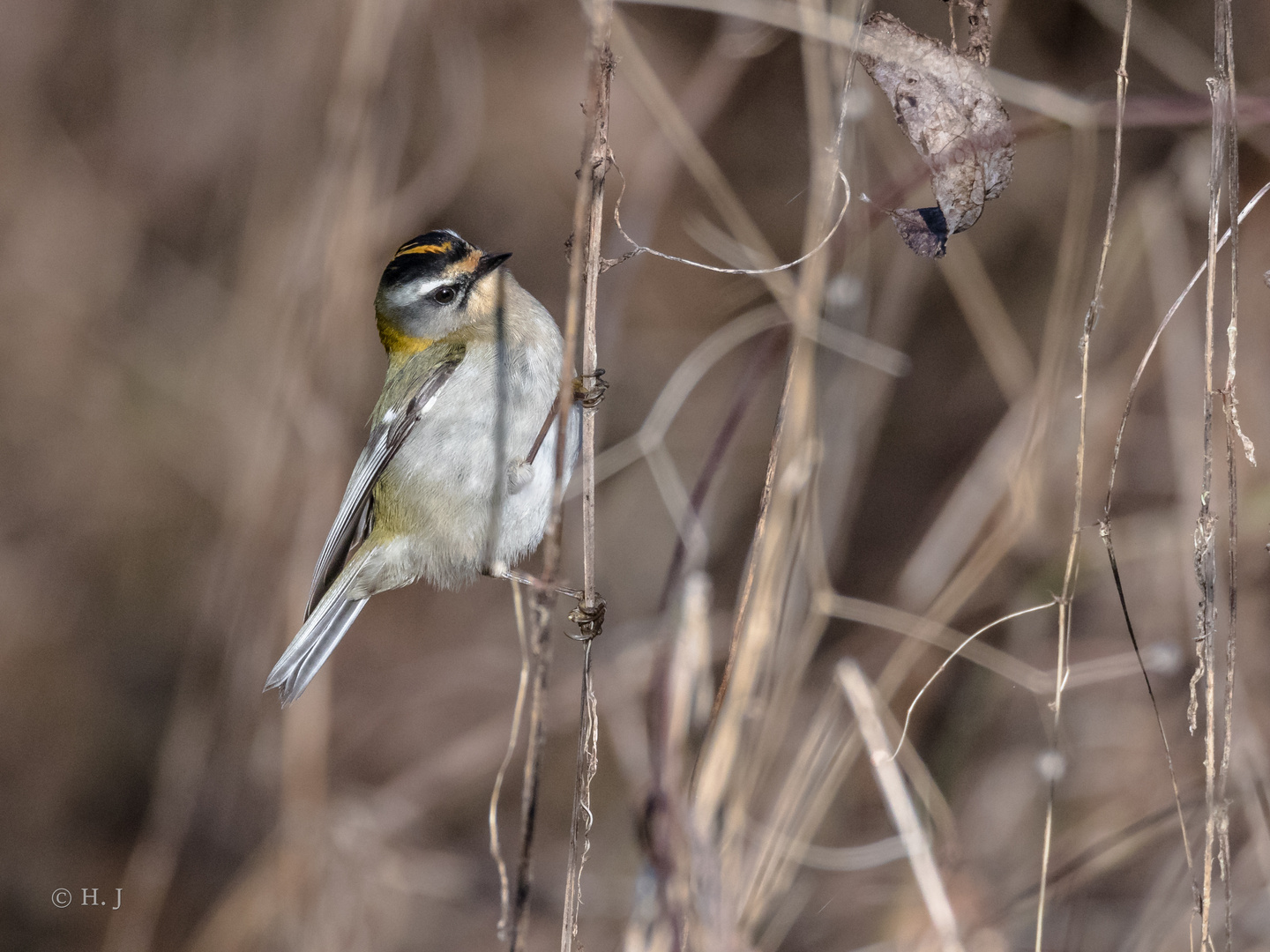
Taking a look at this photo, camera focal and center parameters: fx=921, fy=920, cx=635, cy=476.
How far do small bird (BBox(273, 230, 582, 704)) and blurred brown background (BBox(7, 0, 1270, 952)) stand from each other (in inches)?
8.3

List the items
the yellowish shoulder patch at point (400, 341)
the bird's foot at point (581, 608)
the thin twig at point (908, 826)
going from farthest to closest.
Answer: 1. the yellowish shoulder patch at point (400, 341)
2. the thin twig at point (908, 826)
3. the bird's foot at point (581, 608)

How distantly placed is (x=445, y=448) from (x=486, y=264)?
0.55 meters

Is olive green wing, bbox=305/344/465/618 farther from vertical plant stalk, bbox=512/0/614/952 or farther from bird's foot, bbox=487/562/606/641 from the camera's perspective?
vertical plant stalk, bbox=512/0/614/952

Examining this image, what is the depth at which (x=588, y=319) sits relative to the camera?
157cm

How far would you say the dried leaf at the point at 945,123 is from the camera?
1.49 meters

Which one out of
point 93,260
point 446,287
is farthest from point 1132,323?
point 93,260

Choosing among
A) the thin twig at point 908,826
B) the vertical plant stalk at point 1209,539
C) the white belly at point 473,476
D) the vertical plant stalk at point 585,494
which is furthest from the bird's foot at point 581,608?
the vertical plant stalk at point 1209,539

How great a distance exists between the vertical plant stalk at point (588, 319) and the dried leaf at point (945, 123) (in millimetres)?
482

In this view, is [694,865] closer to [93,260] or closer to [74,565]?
[74,565]

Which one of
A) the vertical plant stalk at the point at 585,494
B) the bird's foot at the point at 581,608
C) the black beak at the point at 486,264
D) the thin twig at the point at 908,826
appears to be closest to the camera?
the vertical plant stalk at the point at 585,494

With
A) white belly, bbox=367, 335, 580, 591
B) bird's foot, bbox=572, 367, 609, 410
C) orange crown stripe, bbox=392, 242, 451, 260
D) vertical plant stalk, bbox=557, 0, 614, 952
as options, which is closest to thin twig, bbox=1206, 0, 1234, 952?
vertical plant stalk, bbox=557, 0, 614, 952

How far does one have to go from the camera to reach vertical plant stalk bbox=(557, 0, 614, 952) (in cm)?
125

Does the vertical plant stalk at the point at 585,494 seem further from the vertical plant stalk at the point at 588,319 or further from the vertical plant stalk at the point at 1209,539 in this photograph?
the vertical plant stalk at the point at 1209,539

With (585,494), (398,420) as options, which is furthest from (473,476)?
(585,494)
